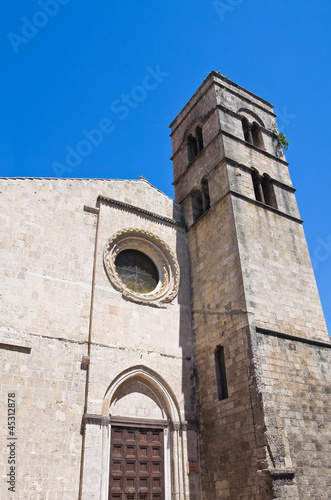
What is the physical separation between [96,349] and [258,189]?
773 cm

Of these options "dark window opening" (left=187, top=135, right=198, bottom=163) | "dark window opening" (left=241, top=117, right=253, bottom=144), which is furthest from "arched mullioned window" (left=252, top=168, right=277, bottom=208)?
"dark window opening" (left=187, top=135, right=198, bottom=163)

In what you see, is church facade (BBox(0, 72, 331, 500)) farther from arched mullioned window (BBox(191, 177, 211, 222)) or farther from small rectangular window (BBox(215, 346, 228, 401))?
arched mullioned window (BBox(191, 177, 211, 222))

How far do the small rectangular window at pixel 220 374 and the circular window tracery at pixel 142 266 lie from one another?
2237 mm

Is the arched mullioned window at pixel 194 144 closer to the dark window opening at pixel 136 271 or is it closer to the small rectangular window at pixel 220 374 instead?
the dark window opening at pixel 136 271

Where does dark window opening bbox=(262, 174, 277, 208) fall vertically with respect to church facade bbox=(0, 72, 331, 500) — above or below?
above

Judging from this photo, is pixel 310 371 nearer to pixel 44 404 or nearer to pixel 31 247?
pixel 44 404

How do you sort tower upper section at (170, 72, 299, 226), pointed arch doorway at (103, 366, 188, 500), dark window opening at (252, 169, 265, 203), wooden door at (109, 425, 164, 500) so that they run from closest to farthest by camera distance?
wooden door at (109, 425, 164, 500) < pointed arch doorway at (103, 366, 188, 500) < tower upper section at (170, 72, 299, 226) < dark window opening at (252, 169, 265, 203)

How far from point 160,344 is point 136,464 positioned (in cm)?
307

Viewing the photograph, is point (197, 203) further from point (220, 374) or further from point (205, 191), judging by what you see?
point (220, 374)

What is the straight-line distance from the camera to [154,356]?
38.5 ft

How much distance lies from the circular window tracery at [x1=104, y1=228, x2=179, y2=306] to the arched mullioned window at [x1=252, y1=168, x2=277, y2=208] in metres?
3.70

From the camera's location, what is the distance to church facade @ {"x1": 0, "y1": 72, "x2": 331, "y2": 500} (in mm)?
9461

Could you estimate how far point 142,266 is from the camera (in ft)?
44.7

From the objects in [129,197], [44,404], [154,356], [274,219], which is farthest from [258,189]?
[44,404]
